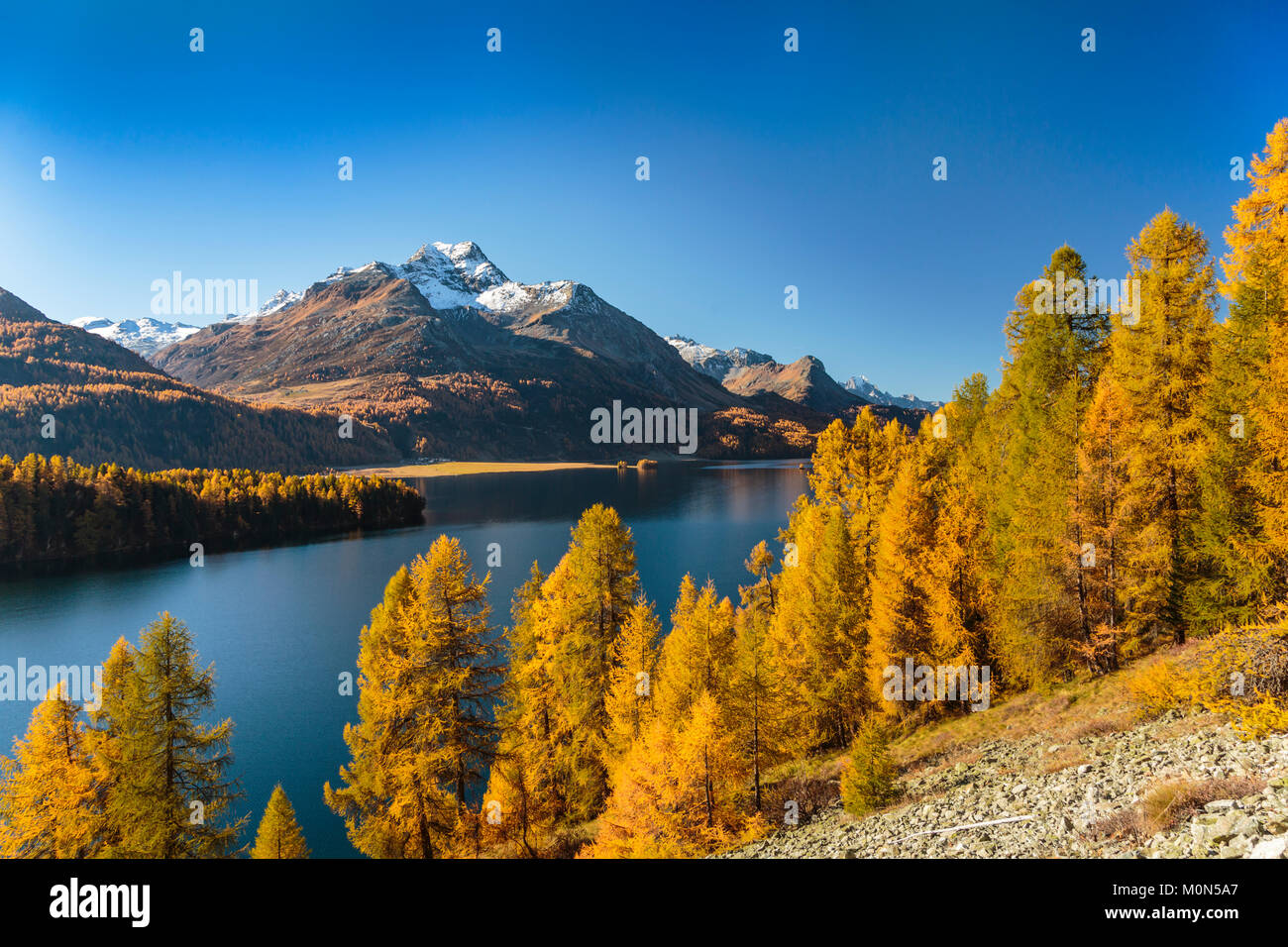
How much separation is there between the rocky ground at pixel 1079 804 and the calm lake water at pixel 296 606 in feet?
77.6

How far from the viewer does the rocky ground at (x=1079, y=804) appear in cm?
808

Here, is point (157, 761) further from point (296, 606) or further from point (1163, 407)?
point (296, 606)

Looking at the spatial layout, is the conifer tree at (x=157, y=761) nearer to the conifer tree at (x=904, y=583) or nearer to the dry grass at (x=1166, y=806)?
the dry grass at (x=1166, y=806)

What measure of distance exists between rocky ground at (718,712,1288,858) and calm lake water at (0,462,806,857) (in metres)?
23.7

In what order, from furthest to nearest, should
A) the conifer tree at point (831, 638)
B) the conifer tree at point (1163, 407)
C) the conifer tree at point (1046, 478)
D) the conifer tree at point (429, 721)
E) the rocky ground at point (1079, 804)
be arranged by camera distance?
the conifer tree at point (831, 638), the conifer tree at point (1046, 478), the conifer tree at point (429, 721), the conifer tree at point (1163, 407), the rocky ground at point (1079, 804)

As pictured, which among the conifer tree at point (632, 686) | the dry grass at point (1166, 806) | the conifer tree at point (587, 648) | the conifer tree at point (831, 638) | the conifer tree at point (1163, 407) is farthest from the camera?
the conifer tree at point (831, 638)

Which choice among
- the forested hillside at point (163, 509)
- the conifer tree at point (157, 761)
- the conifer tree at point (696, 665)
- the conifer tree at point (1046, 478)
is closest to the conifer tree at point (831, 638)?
the conifer tree at point (696, 665)

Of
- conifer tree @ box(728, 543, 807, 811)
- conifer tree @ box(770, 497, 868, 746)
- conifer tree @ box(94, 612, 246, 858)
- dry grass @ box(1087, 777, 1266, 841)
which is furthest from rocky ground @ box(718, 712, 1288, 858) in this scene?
conifer tree @ box(94, 612, 246, 858)

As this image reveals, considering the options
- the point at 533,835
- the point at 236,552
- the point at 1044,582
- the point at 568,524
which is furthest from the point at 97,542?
the point at 1044,582

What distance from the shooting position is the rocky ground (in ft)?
26.5

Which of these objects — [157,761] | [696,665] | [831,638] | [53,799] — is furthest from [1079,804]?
[53,799]

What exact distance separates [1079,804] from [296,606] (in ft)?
217
